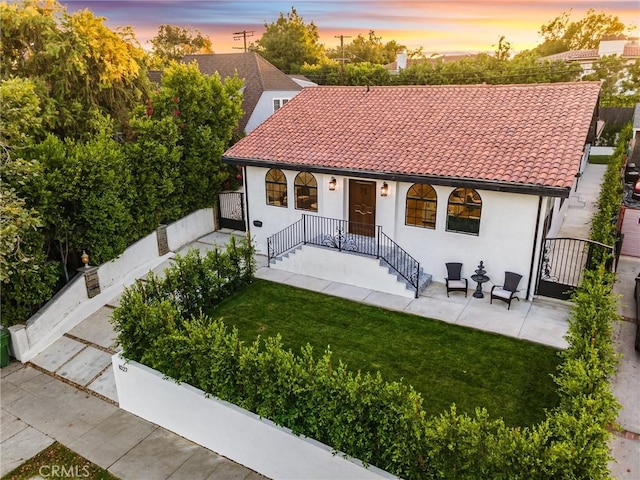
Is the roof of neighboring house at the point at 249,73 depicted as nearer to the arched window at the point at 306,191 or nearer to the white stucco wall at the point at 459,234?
the arched window at the point at 306,191

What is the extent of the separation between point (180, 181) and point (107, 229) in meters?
3.84

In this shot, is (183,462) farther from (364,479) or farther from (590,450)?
(590,450)

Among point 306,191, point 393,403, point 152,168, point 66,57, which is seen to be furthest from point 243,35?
point 393,403

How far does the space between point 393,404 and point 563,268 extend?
9378 mm

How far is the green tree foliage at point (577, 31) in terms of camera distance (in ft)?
265

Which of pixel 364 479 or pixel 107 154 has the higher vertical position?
pixel 107 154

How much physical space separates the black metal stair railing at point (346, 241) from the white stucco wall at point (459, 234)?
0.27m

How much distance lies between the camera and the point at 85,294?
42.6 feet

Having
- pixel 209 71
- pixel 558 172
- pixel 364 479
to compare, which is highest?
pixel 209 71

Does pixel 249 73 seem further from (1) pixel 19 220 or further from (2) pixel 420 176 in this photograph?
(1) pixel 19 220

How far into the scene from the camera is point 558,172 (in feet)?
35.7

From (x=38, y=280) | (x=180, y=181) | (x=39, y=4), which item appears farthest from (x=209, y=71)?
(x=38, y=280)

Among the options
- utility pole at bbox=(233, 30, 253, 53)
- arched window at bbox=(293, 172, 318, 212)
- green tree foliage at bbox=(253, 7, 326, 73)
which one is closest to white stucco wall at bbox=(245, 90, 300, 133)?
arched window at bbox=(293, 172, 318, 212)

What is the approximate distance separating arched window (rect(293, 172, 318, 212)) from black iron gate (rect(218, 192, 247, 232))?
145 inches
